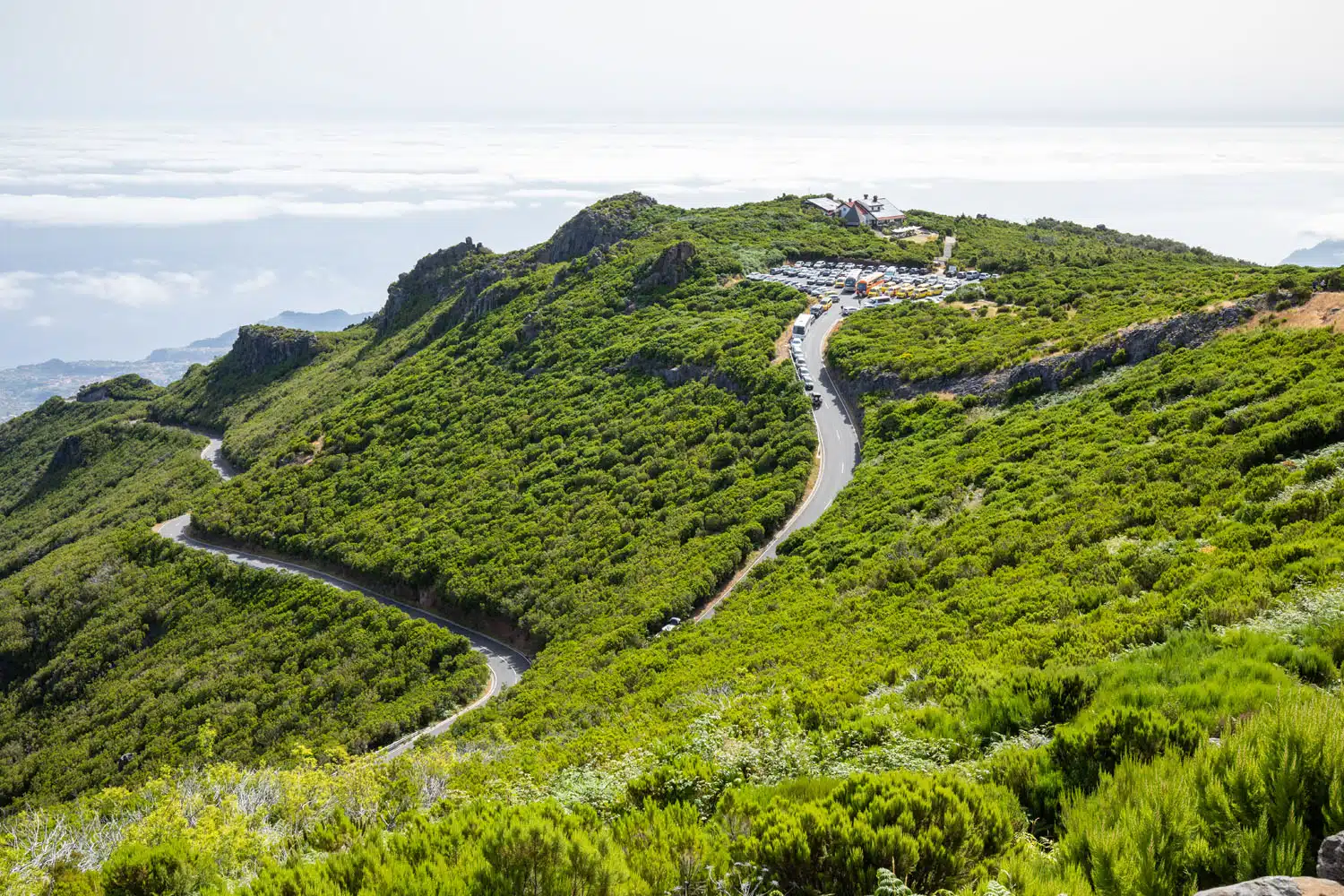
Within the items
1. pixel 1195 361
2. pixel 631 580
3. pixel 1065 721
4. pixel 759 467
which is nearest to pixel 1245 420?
pixel 1195 361

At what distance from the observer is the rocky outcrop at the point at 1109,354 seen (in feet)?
96.7

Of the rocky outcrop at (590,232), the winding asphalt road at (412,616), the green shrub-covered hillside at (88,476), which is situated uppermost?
the rocky outcrop at (590,232)

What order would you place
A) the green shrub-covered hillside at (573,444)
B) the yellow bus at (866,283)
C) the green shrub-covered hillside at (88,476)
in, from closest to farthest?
the green shrub-covered hillside at (573,444) → the yellow bus at (866,283) → the green shrub-covered hillside at (88,476)

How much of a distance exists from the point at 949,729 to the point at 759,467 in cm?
2684

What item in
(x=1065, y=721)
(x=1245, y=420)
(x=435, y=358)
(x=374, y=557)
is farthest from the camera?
(x=435, y=358)

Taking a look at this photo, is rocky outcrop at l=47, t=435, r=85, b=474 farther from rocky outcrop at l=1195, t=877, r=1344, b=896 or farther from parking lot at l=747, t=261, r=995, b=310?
rocky outcrop at l=1195, t=877, r=1344, b=896

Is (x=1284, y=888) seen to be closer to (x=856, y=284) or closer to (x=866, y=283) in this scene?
(x=866, y=283)

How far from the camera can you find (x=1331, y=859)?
4738 mm

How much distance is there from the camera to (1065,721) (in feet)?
30.8

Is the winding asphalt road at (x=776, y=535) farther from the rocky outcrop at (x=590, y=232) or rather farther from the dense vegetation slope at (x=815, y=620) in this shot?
the rocky outcrop at (x=590, y=232)

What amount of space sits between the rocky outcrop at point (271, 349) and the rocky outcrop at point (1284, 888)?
115 m

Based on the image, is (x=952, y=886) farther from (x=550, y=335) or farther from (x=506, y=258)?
(x=506, y=258)

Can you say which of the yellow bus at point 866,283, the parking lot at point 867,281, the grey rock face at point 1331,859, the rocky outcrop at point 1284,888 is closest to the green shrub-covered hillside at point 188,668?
the rocky outcrop at point 1284,888

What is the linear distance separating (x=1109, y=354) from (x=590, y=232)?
64980 mm
